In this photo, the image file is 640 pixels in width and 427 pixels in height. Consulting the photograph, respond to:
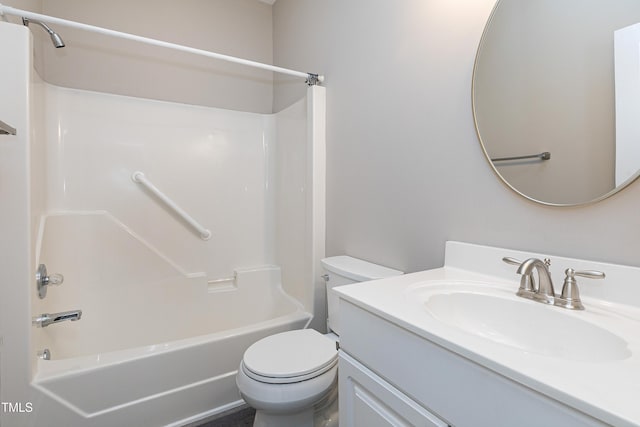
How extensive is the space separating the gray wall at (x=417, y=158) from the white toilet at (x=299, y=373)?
0.66 ft

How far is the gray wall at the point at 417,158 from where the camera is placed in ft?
2.81

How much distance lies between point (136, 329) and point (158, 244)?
21.8 inches

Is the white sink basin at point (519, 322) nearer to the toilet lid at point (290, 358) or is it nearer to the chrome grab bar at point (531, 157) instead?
the chrome grab bar at point (531, 157)

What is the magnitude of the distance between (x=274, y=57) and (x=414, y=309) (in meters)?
2.55

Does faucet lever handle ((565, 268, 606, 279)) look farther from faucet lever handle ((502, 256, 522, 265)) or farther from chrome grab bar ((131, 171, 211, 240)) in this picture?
chrome grab bar ((131, 171, 211, 240))

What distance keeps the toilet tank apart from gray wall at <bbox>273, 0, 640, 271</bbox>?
0.20 ft

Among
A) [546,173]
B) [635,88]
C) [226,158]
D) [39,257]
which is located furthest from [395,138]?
[39,257]

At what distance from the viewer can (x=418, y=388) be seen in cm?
65

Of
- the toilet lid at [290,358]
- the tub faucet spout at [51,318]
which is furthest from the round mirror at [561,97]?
the tub faucet spout at [51,318]

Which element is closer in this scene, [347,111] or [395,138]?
[395,138]

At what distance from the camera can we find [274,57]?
2.61 m

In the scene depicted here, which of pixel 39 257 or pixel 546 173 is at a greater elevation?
pixel 546 173

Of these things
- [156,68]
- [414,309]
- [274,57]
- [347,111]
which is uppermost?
[274,57]

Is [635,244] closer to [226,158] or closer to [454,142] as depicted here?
[454,142]
